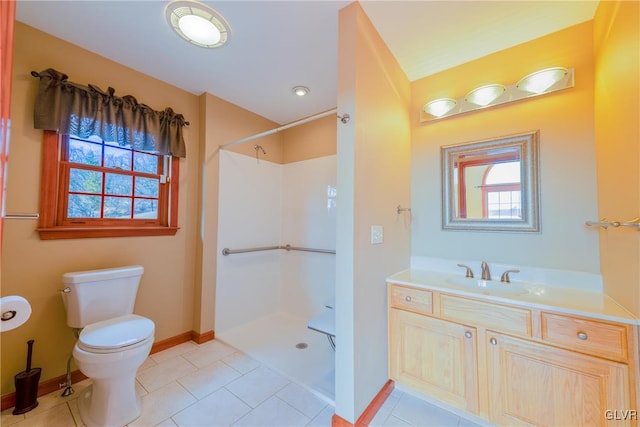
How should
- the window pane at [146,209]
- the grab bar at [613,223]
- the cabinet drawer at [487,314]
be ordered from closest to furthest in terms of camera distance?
the grab bar at [613,223] → the cabinet drawer at [487,314] → the window pane at [146,209]

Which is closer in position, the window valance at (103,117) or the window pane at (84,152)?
the window valance at (103,117)

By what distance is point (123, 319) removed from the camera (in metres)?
1.72

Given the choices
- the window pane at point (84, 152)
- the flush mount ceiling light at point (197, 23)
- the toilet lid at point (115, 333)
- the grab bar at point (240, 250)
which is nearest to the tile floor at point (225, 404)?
the toilet lid at point (115, 333)

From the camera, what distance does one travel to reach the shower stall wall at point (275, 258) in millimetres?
2506

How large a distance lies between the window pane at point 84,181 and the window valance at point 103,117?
0.26m

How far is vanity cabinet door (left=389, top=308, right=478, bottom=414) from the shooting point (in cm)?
143

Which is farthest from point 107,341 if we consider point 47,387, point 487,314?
point 487,314

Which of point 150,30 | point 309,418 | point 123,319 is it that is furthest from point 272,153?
point 309,418

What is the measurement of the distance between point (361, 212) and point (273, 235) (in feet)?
6.09

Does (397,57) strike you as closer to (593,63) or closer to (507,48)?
(507,48)

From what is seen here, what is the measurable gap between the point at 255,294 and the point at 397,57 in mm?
2630

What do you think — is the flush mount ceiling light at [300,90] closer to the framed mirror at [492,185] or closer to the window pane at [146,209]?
the framed mirror at [492,185]

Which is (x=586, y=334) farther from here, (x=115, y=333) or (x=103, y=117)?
(x=103, y=117)
